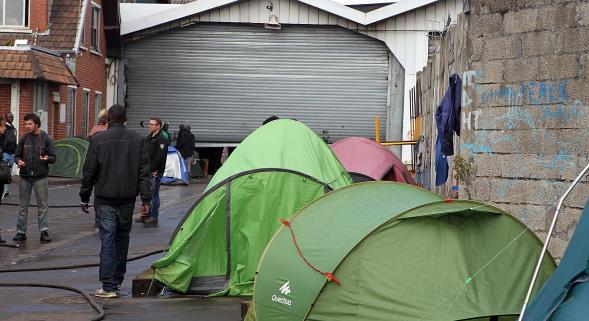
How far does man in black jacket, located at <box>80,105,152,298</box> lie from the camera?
10961 mm

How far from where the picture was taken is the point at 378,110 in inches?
1404

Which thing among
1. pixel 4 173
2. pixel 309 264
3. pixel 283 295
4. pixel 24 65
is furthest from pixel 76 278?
pixel 24 65

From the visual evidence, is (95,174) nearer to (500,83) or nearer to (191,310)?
(191,310)

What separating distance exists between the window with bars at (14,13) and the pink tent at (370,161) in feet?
51.2

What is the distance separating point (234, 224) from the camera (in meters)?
11.5

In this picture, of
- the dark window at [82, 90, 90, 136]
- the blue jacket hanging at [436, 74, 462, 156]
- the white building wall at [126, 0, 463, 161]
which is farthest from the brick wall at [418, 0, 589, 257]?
the dark window at [82, 90, 90, 136]

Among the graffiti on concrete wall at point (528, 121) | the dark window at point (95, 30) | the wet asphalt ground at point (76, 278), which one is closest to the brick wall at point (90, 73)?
the dark window at point (95, 30)

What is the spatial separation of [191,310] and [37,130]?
19.4ft

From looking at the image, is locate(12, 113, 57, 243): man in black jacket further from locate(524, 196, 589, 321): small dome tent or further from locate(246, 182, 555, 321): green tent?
locate(524, 196, 589, 321): small dome tent

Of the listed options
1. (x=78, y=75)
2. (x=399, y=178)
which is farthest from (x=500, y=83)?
(x=78, y=75)

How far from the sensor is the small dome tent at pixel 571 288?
5734mm

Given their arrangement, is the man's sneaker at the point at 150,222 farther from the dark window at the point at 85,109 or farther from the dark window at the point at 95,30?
the dark window at the point at 95,30

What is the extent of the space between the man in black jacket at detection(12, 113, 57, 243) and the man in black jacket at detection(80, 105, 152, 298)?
4.13m

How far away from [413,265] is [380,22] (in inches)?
1073
